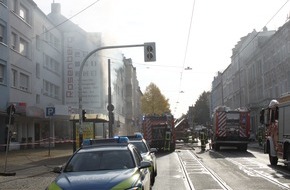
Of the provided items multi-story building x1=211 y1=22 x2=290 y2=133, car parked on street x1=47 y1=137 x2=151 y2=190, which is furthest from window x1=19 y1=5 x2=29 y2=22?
car parked on street x1=47 y1=137 x2=151 y2=190

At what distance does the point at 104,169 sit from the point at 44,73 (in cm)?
3487

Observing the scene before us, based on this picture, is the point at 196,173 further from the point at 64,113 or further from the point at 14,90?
the point at 64,113

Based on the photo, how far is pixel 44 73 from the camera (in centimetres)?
4206

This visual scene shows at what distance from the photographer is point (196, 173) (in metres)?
17.0

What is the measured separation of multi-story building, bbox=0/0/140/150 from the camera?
31609 millimetres

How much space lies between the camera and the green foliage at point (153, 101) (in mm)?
92312

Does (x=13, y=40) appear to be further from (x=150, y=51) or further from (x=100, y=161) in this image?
(x=100, y=161)

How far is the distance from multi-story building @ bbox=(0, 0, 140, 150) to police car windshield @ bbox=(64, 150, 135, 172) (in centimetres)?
1850

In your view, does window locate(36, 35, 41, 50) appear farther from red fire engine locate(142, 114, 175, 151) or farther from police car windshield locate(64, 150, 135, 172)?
police car windshield locate(64, 150, 135, 172)

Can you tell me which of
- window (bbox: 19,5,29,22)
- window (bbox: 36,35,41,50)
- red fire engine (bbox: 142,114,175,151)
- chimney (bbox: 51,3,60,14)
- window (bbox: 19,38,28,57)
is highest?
chimney (bbox: 51,3,60,14)

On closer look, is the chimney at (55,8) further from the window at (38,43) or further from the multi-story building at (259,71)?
the multi-story building at (259,71)

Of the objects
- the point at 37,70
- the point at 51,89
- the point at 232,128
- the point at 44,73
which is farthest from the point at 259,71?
the point at 37,70

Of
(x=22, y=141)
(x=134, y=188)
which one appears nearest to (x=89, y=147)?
(x=134, y=188)

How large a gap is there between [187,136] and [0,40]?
77.9ft
